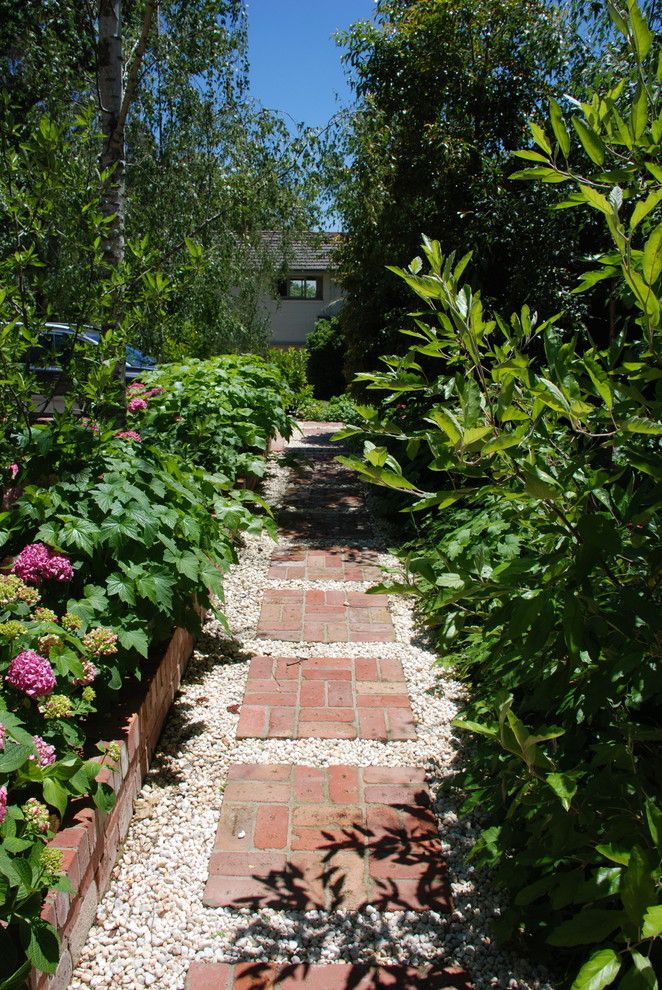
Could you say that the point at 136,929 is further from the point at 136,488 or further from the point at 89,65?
the point at 89,65

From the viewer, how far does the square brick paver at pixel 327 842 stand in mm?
2416

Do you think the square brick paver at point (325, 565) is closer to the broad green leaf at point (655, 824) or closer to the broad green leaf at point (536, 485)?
the broad green leaf at point (536, 485)

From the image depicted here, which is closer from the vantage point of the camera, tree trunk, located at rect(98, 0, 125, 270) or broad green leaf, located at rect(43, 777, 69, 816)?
broad green leaf, located at rect(43, 777, 69, 816)

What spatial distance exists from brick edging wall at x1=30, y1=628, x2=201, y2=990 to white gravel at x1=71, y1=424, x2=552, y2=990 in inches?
2.4

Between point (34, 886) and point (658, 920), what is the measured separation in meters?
1.40

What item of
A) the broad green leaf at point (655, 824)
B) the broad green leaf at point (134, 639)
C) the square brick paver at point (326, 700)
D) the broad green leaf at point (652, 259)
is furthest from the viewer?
the square brick paver at point (326, 700)

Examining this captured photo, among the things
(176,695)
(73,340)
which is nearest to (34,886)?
(176,695)

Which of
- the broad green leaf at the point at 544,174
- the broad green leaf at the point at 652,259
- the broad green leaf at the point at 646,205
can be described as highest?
the broad green leaf at the point at 544,174

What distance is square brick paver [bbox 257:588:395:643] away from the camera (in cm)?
450

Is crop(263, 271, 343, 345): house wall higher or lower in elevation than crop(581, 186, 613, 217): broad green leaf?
higher

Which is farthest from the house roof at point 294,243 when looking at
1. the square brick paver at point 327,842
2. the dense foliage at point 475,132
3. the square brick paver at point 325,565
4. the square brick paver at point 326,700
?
the square brick paver at point 327,842

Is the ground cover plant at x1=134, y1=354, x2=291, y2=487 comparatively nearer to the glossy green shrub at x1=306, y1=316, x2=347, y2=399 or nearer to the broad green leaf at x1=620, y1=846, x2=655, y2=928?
the broad green leaf at x1=620, y1=846, x2=655, y2=928

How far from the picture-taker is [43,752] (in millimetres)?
2023

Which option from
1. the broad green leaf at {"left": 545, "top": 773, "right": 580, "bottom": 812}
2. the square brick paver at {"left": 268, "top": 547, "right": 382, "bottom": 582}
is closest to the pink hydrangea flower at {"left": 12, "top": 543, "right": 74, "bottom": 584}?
the broad green leaf at {"left": 545, "top": 773, "right": 580, "bottom": 812}
